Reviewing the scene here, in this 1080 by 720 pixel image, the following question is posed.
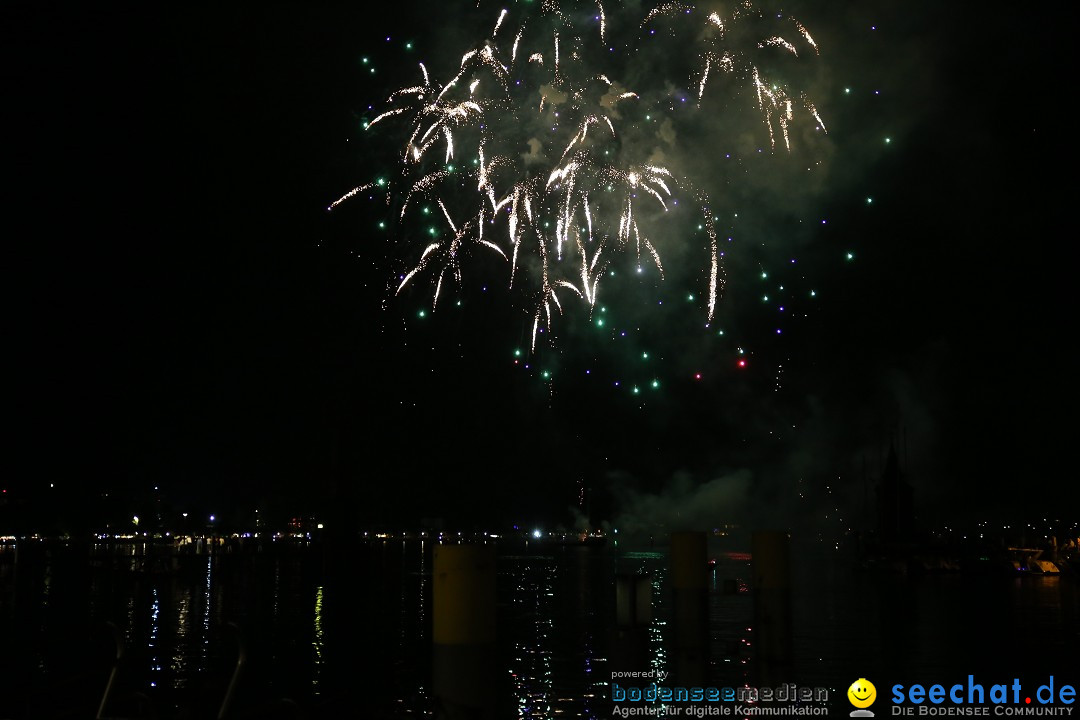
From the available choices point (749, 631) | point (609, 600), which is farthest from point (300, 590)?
point (749, 631)

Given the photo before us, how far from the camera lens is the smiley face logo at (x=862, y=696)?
46.6 ft

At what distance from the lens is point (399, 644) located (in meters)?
24.6

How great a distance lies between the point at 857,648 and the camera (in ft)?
72.3

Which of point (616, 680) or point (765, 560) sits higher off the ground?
point (765, 560)

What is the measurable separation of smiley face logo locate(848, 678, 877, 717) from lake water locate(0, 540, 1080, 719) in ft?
0.90

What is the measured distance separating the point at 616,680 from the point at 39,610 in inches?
984

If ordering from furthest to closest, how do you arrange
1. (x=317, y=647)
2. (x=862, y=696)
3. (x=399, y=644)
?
(x=399, y=644), (x=317, y=647), (x=862, y=696)

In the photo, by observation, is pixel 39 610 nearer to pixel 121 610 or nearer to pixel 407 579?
pixel 121 610

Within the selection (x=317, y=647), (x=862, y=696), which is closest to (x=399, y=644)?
(x=317, y=647)

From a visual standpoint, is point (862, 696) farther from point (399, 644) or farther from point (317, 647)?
point (317, 647)

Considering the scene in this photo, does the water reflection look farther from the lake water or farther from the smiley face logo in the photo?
the smiley face logo

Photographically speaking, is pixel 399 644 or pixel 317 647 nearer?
pixel 317 647

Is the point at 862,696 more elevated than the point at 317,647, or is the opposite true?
the point at 862,696

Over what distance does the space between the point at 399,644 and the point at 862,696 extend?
41.2 feet
